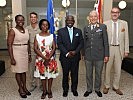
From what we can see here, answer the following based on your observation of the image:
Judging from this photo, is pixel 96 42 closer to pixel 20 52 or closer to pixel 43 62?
pixel 43 62

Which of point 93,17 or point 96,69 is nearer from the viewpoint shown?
point 93,17

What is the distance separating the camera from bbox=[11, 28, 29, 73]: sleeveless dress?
3.38 m

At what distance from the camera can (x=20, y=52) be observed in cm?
344

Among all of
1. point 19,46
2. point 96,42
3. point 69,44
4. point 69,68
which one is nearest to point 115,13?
point 96,42

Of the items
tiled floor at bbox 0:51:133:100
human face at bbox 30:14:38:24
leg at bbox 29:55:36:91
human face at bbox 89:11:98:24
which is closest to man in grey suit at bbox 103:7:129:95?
human face at bbox 89:11:98:24

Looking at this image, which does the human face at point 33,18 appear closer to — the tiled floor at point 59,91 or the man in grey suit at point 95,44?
the man in grey suit at point 95,44

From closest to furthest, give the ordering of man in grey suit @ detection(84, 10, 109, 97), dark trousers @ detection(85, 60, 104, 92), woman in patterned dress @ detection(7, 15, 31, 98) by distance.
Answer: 1. woman in patterned dress @ detection(7, 15, 31, 98)
2. man in grey suit @ detection(84, 10, 109, 97)
3. dark trousers @ detection(85, 60, 104, 92)

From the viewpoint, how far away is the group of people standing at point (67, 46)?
3416 millimetres

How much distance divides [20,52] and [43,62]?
1.44ft

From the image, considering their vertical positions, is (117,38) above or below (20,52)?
above

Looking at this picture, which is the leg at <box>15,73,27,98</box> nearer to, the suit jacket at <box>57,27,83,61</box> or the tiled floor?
the tiled floor

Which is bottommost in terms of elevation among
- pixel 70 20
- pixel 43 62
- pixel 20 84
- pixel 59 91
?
pixel 59 91

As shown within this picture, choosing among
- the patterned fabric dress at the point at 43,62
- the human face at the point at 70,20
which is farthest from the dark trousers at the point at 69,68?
the human face at the point at 70,20

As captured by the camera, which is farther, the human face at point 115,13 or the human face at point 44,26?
the human face at point 115,13
